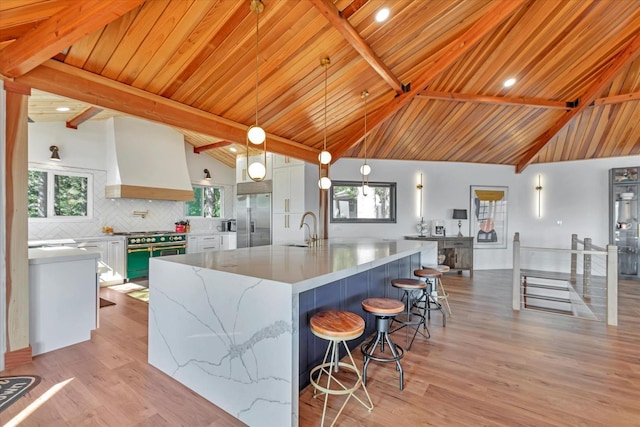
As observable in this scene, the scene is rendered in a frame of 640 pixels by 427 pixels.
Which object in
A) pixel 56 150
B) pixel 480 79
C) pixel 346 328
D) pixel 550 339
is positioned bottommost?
pixel 550 339

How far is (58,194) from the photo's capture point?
521 cm

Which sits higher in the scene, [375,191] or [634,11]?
[634,11]

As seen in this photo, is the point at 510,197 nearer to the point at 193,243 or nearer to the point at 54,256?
the point at 193,243

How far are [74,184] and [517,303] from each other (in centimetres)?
759

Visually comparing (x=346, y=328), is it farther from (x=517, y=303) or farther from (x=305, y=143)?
(x=305, y=143)

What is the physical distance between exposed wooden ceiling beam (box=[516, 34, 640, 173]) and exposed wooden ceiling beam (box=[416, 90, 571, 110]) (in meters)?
0.24

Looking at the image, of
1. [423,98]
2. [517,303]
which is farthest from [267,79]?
[517,303]

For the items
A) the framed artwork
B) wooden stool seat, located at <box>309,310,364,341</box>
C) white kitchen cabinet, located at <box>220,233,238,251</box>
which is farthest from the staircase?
white kitchen cabinet, located at <box>220,233,238,251</box>

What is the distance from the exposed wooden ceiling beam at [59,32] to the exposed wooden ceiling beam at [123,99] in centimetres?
20

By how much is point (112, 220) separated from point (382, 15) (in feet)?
19.4

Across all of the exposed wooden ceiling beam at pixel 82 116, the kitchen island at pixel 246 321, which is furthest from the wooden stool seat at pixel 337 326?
the exposed wooden ceiling beam at pixel 82 116

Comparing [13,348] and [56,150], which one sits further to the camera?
[56,150]

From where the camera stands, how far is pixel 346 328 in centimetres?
184

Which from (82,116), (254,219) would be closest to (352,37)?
(254,219)
